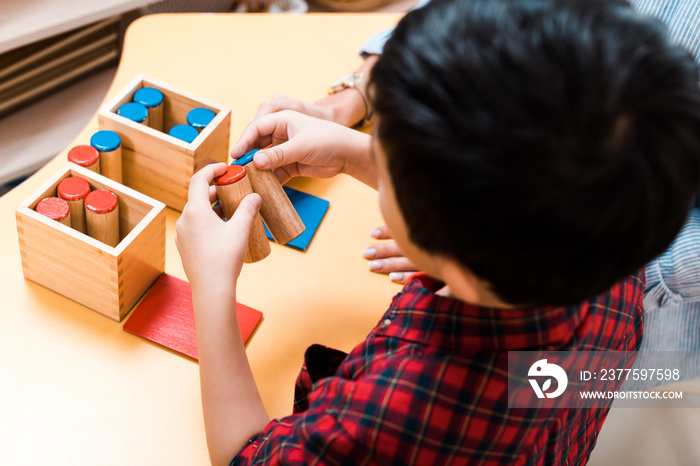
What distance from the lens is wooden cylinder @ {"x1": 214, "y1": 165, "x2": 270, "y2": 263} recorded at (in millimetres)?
771

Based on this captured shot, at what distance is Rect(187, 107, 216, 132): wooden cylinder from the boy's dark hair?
500 mm

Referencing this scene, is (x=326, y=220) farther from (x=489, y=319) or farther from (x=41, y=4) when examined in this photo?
(x=41, y=4)

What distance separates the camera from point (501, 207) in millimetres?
413

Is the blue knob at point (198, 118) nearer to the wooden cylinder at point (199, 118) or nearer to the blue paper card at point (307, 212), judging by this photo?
the wooden cylinder at point (199, 118)

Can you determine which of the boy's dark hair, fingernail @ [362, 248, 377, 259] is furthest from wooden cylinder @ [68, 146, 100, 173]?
the boy's dark hair

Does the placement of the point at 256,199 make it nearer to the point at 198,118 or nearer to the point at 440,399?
the point at 198,118

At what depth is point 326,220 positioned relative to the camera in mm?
963

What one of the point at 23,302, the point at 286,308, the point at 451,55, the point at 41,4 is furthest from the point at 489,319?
the point at 41,4

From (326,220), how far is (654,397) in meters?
1.04

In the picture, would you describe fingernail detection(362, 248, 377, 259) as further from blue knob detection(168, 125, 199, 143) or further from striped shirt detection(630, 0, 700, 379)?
striped shirt detection(630, 0, 700, 379)

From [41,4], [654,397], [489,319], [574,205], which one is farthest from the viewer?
[654,397]

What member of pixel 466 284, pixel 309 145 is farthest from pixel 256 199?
pixel 466 284

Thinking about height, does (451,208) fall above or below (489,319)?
above

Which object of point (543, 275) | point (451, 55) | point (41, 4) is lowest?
point (41, 4)
